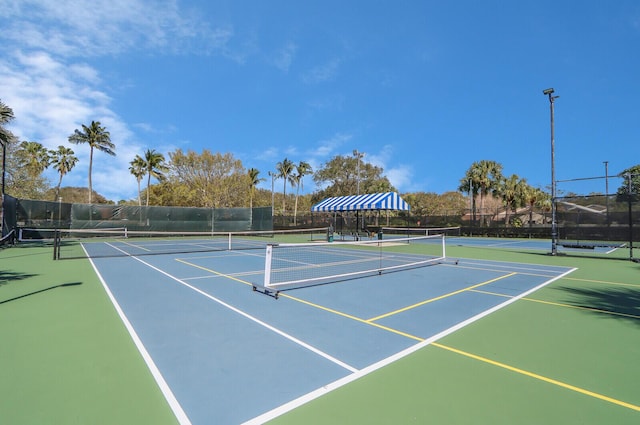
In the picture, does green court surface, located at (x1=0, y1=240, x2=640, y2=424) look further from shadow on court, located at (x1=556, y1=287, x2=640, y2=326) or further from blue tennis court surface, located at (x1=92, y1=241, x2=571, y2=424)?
blue tennis court surface, located at (x1=92, y1=241, x2=571, y2=424)

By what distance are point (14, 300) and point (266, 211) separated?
24.6 meters

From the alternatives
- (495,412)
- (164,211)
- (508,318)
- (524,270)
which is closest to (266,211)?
(164,211)

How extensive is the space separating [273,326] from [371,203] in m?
19.5

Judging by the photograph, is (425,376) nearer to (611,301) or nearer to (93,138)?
(611,301)

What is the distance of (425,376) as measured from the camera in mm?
3598

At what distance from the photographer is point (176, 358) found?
159 inches

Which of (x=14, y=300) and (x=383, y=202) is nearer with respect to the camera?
(x=14, y=300)

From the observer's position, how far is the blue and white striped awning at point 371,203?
23425 mm

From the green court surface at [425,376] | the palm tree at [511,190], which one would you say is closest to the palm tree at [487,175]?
the palm tree at [511,190]

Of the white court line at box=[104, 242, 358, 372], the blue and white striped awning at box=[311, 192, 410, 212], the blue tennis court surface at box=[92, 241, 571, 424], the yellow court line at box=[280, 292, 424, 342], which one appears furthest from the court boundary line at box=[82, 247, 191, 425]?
the blue and white striped awning at box=[311, 192, 410, 212]

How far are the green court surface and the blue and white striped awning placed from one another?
17.2m

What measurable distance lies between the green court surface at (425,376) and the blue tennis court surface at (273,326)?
0.23m

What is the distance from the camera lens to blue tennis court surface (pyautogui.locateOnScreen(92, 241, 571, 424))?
329 centimetres

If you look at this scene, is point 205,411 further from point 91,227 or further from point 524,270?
point 91,227
